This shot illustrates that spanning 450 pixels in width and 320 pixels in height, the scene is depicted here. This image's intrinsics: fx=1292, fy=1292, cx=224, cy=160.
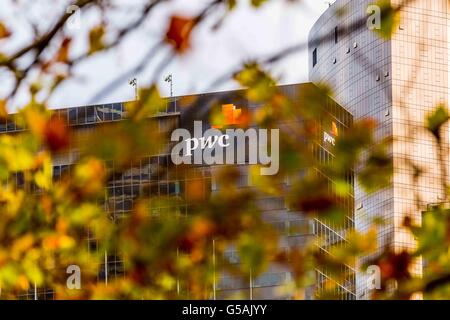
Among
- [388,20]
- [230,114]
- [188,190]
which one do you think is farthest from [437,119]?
[188,190]

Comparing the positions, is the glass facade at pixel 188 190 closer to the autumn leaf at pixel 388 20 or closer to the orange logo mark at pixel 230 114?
the orange logo mark at pixel 230 114

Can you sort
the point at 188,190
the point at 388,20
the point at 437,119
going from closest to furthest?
the point at 437,119
the point at 388,20
the point at 188,190

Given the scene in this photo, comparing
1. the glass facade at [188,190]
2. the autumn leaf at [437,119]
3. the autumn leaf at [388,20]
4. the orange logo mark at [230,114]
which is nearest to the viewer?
the autumn leaf at [437,119]

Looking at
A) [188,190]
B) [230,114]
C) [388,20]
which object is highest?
[388,20]

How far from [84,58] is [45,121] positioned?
24.0 inches

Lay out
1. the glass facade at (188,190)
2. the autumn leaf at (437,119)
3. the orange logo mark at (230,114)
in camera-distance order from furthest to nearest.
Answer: the glass facade at (188,190), the orange logo mark at (230,114), the autumn leaf at (437,119)

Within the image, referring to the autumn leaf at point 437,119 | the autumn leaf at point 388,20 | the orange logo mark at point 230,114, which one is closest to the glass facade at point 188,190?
the orange logo mark at point 230,114

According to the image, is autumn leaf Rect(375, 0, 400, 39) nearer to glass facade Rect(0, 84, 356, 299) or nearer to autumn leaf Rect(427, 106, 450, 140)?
glass facade Rect(0, 84, 356, 299)

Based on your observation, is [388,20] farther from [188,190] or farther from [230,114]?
[188,190]

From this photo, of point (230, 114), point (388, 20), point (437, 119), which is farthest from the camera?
point (230, 114)

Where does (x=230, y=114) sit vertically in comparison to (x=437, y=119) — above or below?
above

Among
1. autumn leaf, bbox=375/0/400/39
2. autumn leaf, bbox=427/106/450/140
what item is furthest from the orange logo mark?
autumn leaf, bbox=427/106/450/140

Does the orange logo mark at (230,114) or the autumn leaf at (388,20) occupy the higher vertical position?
the autumn leaf at (388,20)
